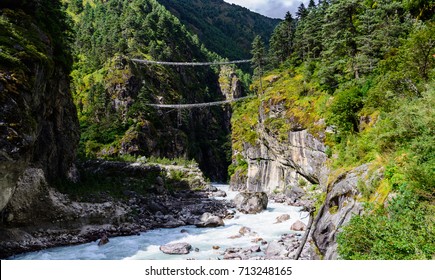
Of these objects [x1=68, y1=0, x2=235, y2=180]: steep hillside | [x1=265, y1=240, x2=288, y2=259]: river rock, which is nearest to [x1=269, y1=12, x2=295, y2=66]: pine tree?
[x1=68, y1=0, x2=235, y2=180]: steep hillside

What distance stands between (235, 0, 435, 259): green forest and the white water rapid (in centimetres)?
766

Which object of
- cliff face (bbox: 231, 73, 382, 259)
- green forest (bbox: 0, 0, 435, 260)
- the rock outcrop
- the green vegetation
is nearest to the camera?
green forest (bbox: 0, 0, 435, 260)

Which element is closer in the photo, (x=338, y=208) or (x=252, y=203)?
(x=338, y=208)

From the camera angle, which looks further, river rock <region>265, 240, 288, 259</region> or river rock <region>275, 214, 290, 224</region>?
river rock <region>275, 214, 290, 224</region>

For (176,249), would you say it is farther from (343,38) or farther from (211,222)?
(343,38)

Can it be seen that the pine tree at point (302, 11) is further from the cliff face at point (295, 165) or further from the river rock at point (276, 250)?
the river rock at point (276, 250)

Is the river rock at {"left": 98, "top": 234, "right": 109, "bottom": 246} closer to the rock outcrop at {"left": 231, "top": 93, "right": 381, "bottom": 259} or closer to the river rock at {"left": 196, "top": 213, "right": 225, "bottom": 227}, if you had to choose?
the river rock at {"left": 196, "top": 213, "right": 225, "bottom": 227}

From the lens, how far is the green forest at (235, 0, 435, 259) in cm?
815

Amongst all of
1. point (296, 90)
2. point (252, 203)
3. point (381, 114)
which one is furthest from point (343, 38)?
point (381, 114)


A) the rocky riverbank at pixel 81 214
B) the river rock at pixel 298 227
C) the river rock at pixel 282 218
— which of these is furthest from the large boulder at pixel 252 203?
the river rock at pixel 298 227

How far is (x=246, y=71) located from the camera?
5669 inches

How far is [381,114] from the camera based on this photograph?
15.2 metres

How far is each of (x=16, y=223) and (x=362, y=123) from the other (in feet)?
76.8

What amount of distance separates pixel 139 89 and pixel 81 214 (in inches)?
1869
